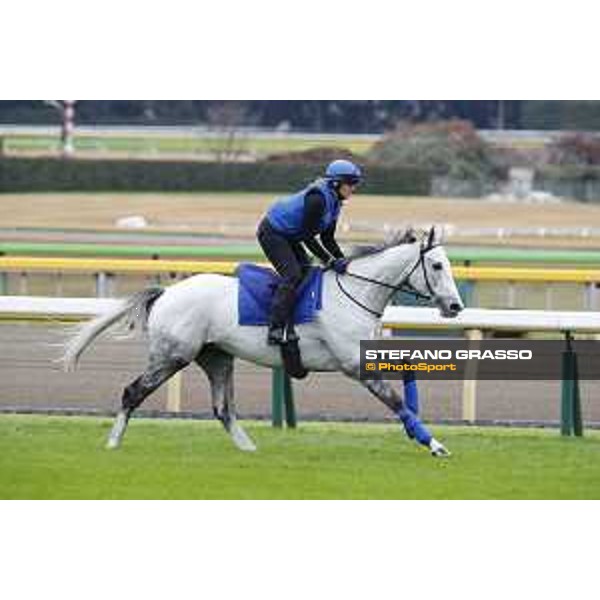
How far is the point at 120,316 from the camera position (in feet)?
30.1

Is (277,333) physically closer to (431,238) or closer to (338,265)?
(338,265)

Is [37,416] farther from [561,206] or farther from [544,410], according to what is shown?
[561,206]

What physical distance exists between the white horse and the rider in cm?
16

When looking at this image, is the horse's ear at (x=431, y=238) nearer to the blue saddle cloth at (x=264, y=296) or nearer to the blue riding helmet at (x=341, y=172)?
the blue riding helmet at (x=341, y=172)

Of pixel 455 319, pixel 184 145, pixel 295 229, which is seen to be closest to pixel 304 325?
pixel 295 229

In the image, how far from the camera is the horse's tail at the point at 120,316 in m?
9.16

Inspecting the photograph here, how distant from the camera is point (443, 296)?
877cm

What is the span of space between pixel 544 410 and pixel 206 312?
3072 millimetres

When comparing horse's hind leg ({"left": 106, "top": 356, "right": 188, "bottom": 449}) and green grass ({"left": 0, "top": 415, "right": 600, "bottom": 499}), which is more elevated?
horse's hind leg ({"left": 106, "top": 356, "right": 188, "bottom": 449})

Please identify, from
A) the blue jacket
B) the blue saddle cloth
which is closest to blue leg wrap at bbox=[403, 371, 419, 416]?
the blue saddle cloth

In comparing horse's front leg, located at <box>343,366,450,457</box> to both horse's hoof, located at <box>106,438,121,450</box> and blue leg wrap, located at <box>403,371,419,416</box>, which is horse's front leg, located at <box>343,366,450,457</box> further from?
horse's hoof, located at <box>106,438,121,450</box>

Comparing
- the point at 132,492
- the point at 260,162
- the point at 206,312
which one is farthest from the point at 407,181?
the point at 132,492

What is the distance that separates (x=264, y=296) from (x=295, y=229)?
38 cm

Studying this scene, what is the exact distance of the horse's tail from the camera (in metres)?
9.16
